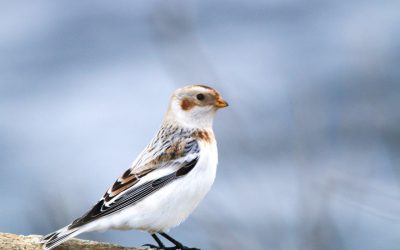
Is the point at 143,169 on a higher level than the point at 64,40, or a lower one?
higher

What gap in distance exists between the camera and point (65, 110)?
16.4 m

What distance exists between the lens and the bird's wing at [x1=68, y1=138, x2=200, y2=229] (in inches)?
242

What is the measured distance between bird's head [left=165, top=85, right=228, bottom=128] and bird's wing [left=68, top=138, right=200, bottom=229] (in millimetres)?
237

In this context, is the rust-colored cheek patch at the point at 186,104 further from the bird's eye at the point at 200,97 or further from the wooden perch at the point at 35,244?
the wooden perch at the point at 35,244

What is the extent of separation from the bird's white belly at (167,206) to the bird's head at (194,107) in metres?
0.47

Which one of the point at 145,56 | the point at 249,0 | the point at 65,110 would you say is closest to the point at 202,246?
the point at 65,110

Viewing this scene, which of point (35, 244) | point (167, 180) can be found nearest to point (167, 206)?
point (167, 180)

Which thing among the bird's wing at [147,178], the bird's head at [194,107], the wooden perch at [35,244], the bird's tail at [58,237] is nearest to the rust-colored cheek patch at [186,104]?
the bird's head at [194,107]

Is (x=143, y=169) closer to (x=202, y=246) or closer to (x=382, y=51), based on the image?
(x=382, y=51)

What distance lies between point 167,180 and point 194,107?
0.72 metres

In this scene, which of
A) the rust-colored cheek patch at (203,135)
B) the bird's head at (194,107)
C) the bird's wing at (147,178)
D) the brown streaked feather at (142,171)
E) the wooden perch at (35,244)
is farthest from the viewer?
the bird's head at (194,107)

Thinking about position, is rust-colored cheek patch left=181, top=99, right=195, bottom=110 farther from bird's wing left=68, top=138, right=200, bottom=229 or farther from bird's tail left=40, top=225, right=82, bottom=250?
bird's tail left=40, top=225, right=82, bottom=250

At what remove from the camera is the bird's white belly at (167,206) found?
620 centimetres

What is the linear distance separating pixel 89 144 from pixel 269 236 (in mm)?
9557
